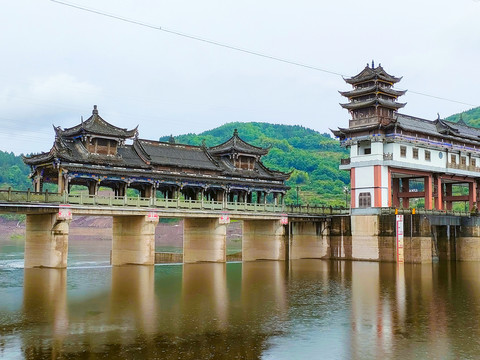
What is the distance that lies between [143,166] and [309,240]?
2390 cm

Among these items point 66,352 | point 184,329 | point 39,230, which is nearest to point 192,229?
point 39,230

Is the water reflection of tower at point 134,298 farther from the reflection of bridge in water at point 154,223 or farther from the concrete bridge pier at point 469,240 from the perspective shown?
the concrete bridge pier at point 469,240

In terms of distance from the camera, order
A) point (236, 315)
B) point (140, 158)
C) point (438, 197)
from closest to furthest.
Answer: point (236, 315), point (140, 158), point (438, 197)

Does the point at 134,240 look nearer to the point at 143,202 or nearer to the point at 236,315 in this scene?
the point at 143,202

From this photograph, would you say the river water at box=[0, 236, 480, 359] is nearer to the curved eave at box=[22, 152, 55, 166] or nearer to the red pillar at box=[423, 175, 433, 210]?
the curved eave at box=[22, 152, 55, 166]

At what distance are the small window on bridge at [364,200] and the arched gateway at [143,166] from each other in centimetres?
902

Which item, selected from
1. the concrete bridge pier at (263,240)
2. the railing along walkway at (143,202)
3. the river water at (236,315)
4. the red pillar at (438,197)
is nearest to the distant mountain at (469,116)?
the red pillar at (438,197)

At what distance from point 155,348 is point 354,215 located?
4452 centimetres

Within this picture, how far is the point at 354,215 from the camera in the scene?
61281mm

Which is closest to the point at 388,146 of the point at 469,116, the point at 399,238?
the point at 399,238

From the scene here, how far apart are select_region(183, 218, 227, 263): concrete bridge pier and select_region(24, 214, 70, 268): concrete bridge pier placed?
14914mm

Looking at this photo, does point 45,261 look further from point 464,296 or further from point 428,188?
point 428,188

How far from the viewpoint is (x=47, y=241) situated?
4512 cm

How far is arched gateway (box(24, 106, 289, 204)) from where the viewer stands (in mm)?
48406
